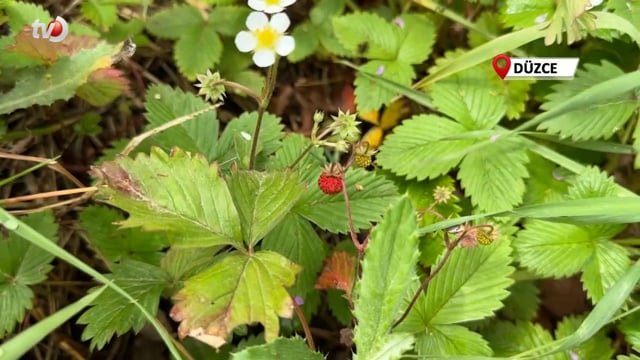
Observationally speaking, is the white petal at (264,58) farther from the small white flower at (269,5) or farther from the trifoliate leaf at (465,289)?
the trifoliate leaf at (465,289)

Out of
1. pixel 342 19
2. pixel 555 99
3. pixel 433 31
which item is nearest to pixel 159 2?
pixel 342 19

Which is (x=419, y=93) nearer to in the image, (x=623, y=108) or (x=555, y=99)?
(x=555, y=99)

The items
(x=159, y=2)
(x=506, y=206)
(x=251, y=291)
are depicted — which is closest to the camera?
(x=251, y=291)

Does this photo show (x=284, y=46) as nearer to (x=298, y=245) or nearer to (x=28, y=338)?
(x=298, y=245)

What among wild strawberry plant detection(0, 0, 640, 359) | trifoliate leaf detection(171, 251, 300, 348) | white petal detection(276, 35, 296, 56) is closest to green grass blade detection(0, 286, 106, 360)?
wild strawberry plant detection(0, 0, 640, 359)

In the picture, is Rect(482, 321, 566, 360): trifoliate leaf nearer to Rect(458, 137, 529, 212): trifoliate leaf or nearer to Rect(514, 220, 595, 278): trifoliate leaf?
Rect(514, 220, 595, 278): trifoliate leaf
